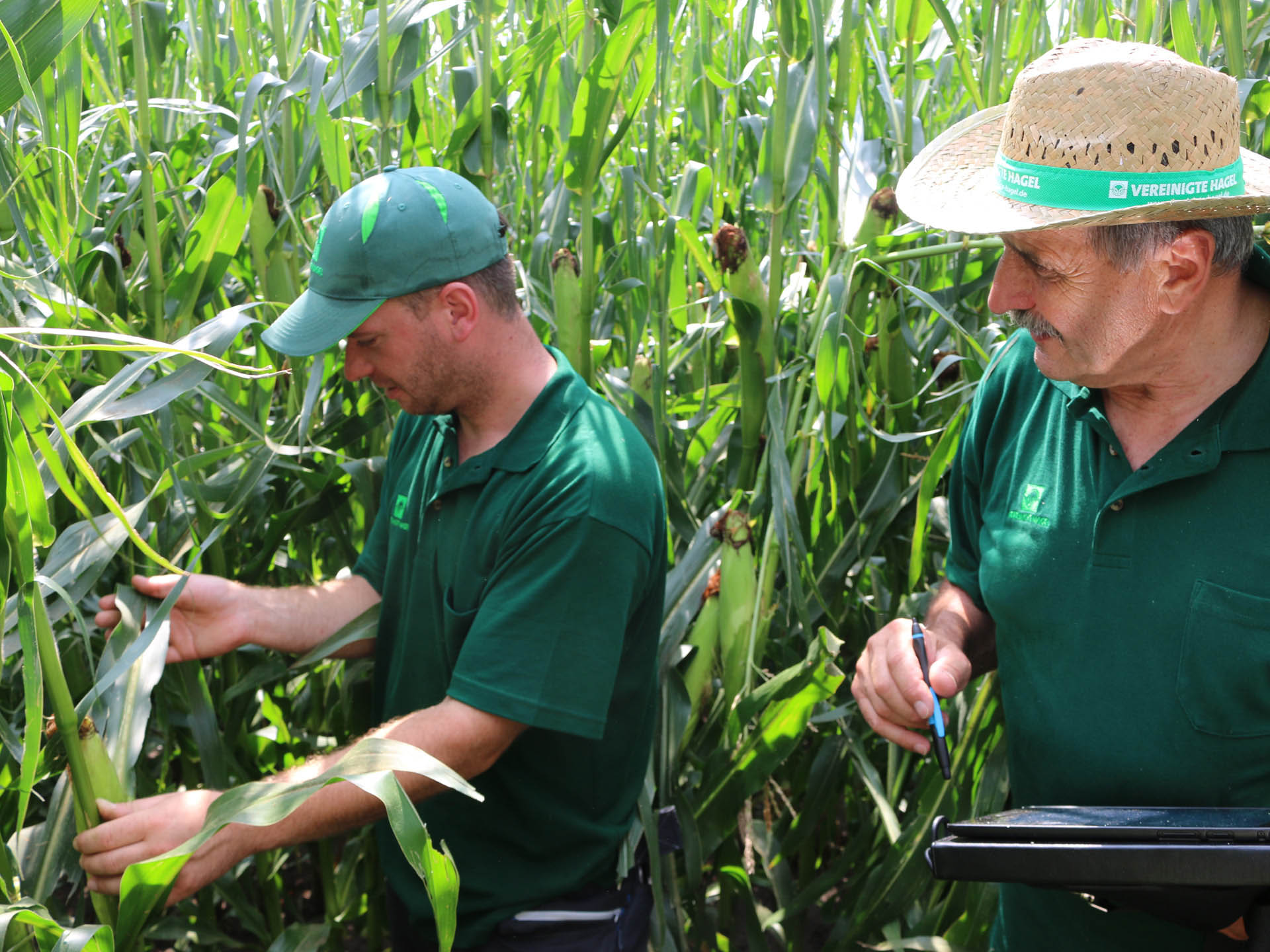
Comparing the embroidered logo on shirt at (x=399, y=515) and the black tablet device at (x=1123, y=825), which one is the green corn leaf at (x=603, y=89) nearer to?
the embroidered logo on shirt at (x=399, y=515)

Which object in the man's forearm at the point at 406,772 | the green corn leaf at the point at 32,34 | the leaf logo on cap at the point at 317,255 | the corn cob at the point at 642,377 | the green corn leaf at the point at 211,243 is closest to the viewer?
the green corn leaf at the point at 32,34

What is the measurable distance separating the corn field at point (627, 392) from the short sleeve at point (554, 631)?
0.76 ft

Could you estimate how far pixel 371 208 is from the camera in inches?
61.4

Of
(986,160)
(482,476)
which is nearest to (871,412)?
(986,160)

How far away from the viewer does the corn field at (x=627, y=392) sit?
160 cm

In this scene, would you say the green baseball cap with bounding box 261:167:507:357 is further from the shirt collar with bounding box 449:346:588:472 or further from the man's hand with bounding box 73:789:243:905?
the man's hand with bounding box 73:789:243:905

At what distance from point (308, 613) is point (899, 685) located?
0.89 meters

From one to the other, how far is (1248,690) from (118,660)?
119cm

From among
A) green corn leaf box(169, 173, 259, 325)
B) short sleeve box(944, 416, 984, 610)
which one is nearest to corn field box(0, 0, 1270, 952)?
green corn leaf box(169, 173, 259, 325)

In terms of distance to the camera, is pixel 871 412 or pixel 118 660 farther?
pixel 871 412

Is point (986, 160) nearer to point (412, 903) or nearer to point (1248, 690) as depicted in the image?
point (1248, 690)

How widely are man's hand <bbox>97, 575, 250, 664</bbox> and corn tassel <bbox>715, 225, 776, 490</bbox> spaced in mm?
763

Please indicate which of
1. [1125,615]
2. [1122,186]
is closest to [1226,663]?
[1125,615]

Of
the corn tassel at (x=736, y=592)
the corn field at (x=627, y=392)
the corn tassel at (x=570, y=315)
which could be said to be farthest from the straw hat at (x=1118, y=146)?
the corn tassel at (x=570, y=315)
